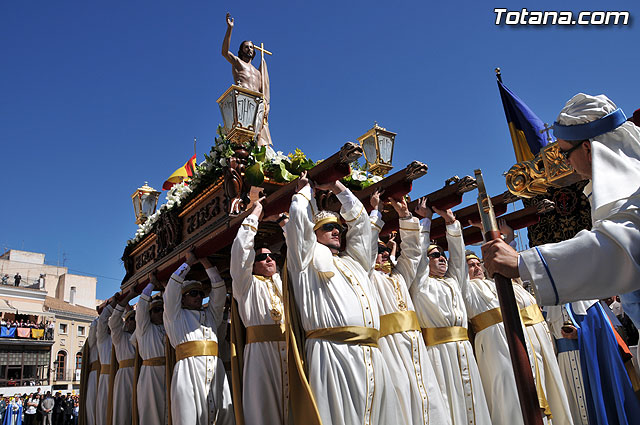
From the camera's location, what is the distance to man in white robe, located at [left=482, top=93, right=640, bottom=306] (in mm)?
1840

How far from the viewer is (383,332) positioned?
4.38 metres

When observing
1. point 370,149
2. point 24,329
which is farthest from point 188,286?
point 24,329

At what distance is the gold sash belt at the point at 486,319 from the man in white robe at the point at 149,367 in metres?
3.42

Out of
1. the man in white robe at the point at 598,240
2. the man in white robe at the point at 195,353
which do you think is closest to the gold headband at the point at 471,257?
the man in white robe at the point at 195,353

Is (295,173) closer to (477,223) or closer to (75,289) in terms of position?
(477,223)

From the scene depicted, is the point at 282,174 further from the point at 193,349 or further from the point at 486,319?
the point at 486,319

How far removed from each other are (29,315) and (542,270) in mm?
42568

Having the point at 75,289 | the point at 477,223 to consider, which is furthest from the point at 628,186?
the point at 75,289

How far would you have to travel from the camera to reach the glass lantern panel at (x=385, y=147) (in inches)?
266

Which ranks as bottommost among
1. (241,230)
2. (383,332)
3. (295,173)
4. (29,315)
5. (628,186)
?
(383,332)

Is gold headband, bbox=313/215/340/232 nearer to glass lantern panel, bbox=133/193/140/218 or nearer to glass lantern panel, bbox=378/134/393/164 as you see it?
glass lantern panel, bbox=378/134/393/164

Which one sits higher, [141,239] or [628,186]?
[141,239]

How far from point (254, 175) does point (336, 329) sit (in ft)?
6.73

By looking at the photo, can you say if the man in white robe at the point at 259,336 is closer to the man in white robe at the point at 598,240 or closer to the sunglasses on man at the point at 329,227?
the sunglasses on man at the point at 329,227
